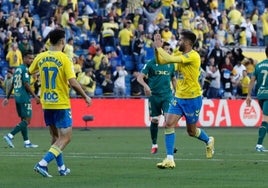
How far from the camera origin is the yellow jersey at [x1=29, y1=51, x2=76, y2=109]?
17.1m

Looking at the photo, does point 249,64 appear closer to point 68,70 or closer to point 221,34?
point 221,34

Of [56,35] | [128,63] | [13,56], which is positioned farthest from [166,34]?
[56,35]

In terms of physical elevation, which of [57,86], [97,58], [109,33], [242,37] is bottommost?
[97,58]

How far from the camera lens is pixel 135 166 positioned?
63.3 ft

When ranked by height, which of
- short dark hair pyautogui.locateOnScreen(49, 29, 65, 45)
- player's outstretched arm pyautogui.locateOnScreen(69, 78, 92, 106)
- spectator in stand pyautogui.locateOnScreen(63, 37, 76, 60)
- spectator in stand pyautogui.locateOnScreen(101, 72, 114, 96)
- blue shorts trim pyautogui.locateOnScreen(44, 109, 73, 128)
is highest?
short dark hair pyautogui.locateOnScreen(49, 29, 65, 45)

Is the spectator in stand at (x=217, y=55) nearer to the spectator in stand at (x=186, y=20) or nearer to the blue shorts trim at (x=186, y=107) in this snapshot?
the spectator in stand at (x=186, y=20)

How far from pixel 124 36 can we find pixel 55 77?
83.2 feet

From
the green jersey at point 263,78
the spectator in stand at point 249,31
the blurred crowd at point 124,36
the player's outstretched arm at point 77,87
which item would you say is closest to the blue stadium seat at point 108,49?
the blurred crowd at point 124,36

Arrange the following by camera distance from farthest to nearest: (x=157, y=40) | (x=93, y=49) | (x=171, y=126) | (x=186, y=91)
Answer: (x=93, y=49)
(x=186, y=91)
(x=171, y=126)
(x=157, y=40)

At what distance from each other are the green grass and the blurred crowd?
9.75 metres

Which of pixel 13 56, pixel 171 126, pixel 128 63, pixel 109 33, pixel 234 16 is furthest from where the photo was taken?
pixel 234 16

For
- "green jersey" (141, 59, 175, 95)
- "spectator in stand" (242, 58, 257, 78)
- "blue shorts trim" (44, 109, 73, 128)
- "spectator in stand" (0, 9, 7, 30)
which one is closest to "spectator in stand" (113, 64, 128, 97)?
"spectator in stand" (0, 9, 7, 30)

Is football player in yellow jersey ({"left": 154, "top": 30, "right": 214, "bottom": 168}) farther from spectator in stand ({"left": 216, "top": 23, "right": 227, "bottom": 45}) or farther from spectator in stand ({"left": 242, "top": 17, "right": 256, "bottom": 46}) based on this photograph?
spectator in stand ({"left": 242, "top": 17, "right": 256, "bottom": 46})

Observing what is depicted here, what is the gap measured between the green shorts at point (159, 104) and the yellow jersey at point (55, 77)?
7281 millimetres
